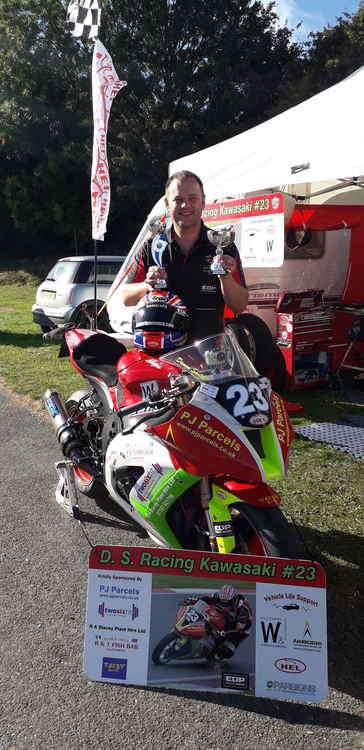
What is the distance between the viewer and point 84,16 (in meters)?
8.03

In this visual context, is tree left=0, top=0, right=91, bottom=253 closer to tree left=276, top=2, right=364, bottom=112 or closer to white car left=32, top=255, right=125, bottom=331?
tree left=276, top=2, right=364, bottom=112

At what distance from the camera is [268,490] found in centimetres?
241

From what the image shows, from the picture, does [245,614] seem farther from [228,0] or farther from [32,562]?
[228,0]

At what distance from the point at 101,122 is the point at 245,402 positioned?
6.10 m

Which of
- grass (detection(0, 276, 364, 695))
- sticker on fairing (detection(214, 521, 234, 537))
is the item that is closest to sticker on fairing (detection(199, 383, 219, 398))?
sticker on fairing (detection(214, 521, 234, 537))

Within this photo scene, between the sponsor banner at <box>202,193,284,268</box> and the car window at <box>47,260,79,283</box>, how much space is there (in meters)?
4.18

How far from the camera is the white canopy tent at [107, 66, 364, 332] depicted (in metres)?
4.78

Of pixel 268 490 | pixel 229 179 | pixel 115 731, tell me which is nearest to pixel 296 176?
pixel 229 179

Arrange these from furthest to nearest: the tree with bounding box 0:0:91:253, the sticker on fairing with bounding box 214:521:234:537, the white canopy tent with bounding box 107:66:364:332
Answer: the tree with bounding box 0:0:91:253, the white canopy tent with bounding box 107:66:364:332, the sticker on fairing with bounding box 214:521:234:537

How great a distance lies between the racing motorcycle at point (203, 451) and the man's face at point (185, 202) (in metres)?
0.79

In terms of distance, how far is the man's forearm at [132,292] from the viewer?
3.16m

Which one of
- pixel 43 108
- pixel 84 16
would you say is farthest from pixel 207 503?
pixel 43 108

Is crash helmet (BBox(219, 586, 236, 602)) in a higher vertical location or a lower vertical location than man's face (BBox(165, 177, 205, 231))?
lower

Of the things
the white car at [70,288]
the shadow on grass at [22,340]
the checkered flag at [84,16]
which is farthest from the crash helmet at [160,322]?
the shadow on grass at [22,340]
